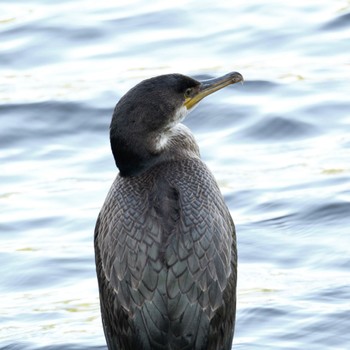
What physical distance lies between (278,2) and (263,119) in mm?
2813

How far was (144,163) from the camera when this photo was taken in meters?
8.56

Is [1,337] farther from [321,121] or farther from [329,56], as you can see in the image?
[329,56]

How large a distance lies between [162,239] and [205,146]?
16.4 ft

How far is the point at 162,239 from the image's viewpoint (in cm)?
814

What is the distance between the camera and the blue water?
33.9 ft

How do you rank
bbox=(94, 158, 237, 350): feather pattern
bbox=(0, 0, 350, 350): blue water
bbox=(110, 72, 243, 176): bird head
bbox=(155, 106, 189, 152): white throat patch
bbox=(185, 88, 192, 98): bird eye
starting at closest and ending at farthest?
1. bbox=(94, 158, 237, 350): feather pattern
2. bbox=(110, 72, 243, 176): bird head
3. bbox=(155, 106, 189, 152): white throat patch
4. bbox=(185, 88, 192, 98): bird eye
5. bbox=(0, 0, 350, 350): blue water

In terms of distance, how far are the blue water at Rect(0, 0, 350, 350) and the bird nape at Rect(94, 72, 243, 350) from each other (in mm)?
1581

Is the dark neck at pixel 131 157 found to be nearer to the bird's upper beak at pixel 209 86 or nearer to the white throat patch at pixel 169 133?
the white throat patch at pixel 169 133

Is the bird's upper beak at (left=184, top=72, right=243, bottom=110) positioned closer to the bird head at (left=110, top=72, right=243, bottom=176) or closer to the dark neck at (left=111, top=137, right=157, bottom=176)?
the bird head at (left=110, top=72, right=243, bottom=176)

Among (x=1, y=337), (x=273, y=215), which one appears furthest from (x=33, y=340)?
(x=273, y=215)

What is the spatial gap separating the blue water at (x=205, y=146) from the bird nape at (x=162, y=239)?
1.58 metres

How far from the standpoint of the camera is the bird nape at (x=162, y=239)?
8.02 metres

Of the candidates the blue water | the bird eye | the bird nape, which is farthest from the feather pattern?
the blue water

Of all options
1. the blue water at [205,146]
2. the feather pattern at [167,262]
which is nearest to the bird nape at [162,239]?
the feather pattern at [167,262]
